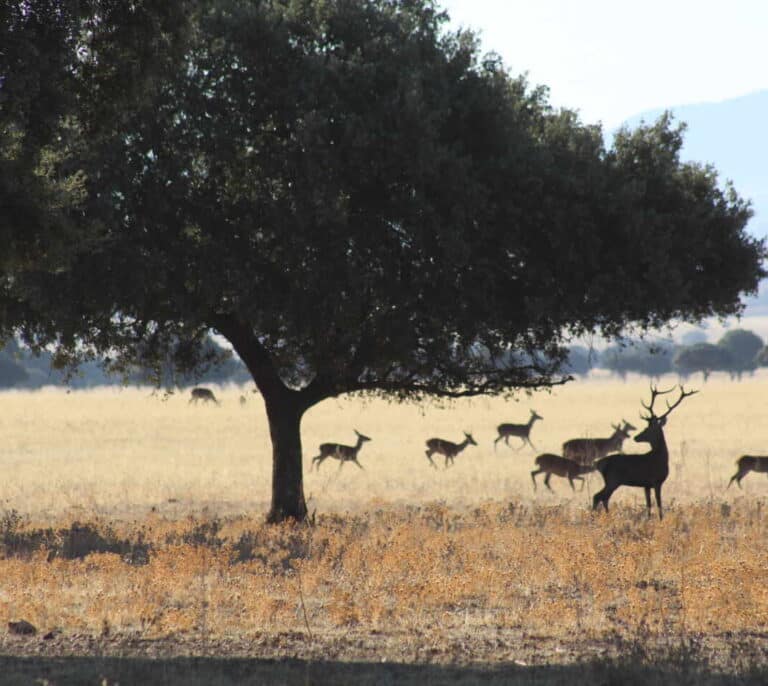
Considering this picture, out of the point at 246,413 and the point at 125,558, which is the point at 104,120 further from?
the point at 246,413

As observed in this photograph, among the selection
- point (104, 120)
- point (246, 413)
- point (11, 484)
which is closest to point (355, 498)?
point (11, 484)

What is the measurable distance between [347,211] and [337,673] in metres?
10.2

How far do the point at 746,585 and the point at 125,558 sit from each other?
26.9 ft

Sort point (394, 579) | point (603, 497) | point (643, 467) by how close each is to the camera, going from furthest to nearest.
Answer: point (603, 497) → point (643, 467) → point (394, 579)

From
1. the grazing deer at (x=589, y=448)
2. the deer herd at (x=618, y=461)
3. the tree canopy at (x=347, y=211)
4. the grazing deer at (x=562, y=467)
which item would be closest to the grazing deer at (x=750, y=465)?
the deer herd at (x=618, y=461)

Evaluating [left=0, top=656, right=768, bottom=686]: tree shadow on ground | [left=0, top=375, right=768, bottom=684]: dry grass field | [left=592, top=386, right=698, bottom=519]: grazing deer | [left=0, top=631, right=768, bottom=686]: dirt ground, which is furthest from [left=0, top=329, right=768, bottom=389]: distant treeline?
[left=0, top=656, right=768, bottom=686]: tree shadow on ground

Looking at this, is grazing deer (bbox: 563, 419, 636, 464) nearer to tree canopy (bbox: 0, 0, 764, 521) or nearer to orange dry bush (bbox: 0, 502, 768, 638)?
tree canopy (bbox: 0, 0, 764, 521)

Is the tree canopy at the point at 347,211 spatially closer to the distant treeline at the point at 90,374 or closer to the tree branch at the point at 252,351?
the tree branch at the point at 252,351

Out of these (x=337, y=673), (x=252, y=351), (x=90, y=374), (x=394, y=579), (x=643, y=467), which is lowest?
Result: (x=337, y=673)

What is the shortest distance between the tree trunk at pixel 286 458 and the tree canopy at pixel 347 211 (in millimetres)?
2094

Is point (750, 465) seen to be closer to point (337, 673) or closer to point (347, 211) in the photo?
point (347, 211)

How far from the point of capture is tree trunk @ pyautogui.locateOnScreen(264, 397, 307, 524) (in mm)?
22828

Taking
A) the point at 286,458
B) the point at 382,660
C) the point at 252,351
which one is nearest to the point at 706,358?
the point at 286,458

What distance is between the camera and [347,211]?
19.2 m
